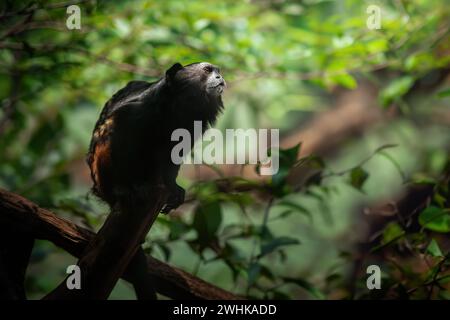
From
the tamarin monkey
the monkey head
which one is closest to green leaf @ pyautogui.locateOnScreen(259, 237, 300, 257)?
the tamarin monkey

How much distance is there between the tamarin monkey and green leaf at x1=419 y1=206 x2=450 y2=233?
90 cm

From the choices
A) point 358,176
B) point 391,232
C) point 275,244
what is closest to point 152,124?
point 275,244

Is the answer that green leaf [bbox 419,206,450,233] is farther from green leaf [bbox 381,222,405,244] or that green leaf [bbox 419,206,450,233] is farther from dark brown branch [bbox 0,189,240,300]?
dark brown branch [bbox 0,189,240,300]

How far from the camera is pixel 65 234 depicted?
56.5 inches

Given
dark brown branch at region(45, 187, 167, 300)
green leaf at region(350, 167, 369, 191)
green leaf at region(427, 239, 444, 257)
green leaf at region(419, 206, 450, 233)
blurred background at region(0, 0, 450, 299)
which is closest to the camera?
dark brown branch at region(45, 187, 167, 300)

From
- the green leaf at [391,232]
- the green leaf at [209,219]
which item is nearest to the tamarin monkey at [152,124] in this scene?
the green leaf at [209,219]

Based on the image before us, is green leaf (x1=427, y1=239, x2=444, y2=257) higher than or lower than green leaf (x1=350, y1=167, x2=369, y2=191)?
lower

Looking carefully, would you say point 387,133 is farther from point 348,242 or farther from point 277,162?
point 277,162

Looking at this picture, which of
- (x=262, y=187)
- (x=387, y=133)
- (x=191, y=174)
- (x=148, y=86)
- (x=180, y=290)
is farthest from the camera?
(x=387, y=133)

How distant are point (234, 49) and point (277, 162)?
0.70 m

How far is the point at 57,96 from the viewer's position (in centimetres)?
329

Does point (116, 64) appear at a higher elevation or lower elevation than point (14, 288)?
higher

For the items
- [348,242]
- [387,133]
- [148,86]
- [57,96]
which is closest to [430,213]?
[148,86]

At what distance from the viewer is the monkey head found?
1.33 metres
